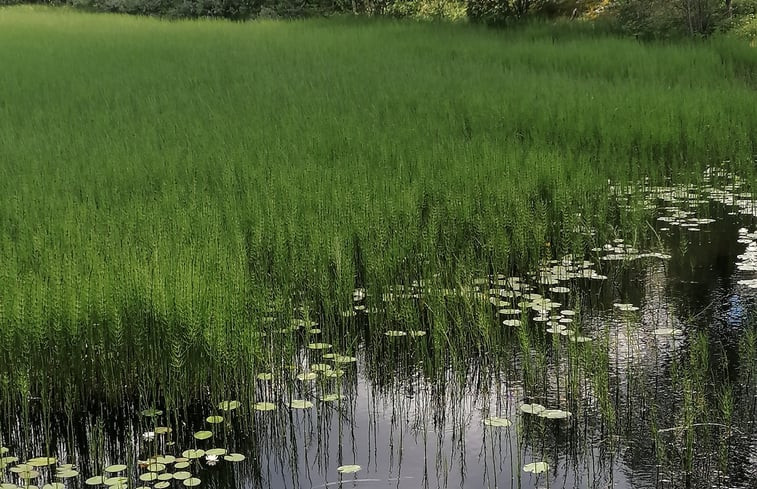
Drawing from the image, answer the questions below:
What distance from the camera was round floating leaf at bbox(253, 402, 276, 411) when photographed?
14.3 feet

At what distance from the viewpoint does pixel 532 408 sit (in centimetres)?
423

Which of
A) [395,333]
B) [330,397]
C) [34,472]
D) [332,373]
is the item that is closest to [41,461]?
[34,472]

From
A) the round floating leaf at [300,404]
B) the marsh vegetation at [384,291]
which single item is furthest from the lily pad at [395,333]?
the round floating leaf at [300,404]

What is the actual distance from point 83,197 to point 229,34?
1341 cm

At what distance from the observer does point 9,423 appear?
4.25m

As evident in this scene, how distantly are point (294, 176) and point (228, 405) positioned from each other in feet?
11.2

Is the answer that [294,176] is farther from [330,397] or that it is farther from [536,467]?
[536,467]

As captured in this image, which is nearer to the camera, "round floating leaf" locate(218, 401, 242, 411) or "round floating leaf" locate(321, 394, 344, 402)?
"round floating leaf" locate(218, 401, 242, 411)

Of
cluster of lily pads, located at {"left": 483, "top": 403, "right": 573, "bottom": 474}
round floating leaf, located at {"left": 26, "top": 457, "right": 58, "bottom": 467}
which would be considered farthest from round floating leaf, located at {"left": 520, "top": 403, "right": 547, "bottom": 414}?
round floating leaf, located at {"left": 26, "top": 457, "right": 58, "bottom": 467}

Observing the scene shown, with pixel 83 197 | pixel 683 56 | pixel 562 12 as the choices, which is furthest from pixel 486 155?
pixel 562 12

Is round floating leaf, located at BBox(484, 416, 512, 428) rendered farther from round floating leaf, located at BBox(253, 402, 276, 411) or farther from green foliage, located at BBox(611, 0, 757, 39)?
green foliage, located at BBox(611, 0, 757, 39)

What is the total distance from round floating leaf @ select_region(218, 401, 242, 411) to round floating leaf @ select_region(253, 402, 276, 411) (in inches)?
3.6

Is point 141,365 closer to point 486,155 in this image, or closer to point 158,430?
point 158,430

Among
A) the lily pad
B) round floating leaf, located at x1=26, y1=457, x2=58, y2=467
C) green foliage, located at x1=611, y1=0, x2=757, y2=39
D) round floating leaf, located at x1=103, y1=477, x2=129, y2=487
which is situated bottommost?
round floating leaf, located at x1=103, y1=477, x2=129, y2=487
